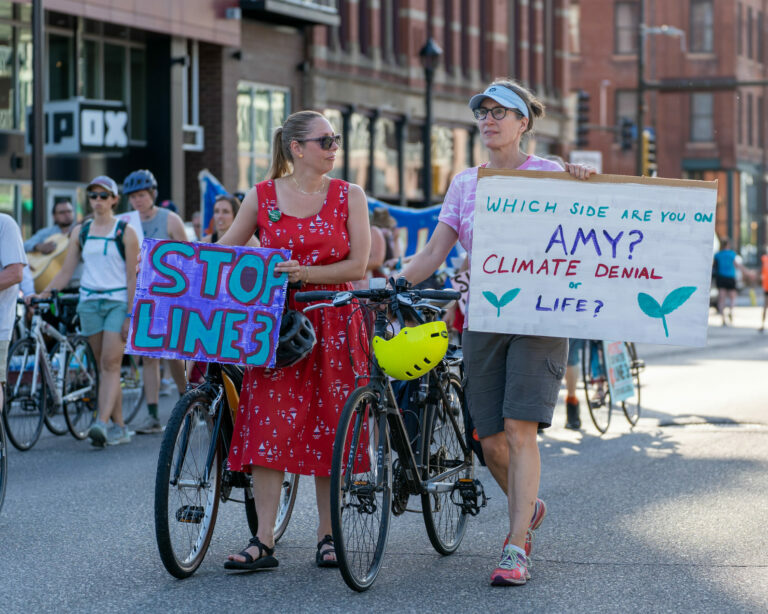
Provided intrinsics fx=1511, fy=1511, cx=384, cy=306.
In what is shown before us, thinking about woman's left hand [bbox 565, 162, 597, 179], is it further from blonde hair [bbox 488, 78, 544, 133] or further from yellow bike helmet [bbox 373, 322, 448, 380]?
yellow bike helmet [bbox 373, 322, 448, 380]

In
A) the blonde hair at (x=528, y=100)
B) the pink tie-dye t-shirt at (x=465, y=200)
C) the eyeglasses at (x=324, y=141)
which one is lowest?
the pink tie-dye t-shirt at (x=465, y=200)

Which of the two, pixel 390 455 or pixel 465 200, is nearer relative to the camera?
pixel 390 455

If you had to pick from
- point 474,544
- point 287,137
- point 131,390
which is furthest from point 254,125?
point 287,137

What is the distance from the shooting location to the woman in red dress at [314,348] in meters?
6.42

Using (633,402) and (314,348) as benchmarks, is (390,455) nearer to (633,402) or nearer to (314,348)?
(314,348)

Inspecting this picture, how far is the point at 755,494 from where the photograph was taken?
873 centimetres

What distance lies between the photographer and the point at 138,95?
28078mm

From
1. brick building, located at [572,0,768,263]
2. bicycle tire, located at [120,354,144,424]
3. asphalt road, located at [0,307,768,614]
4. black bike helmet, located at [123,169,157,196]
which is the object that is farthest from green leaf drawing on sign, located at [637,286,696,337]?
brick building, located at [572,0,768,263]

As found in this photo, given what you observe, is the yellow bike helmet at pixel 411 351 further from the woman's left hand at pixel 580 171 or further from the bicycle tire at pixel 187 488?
the woman's left hand at pixel 580 171

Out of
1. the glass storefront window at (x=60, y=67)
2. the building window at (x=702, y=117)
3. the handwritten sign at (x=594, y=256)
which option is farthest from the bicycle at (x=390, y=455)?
the building window at (x=702, y=117)

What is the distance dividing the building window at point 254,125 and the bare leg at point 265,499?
23.7 meters

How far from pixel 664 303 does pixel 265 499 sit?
1907 mm

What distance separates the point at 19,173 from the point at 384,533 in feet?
64.3

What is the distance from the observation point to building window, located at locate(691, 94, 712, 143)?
64.2 m
